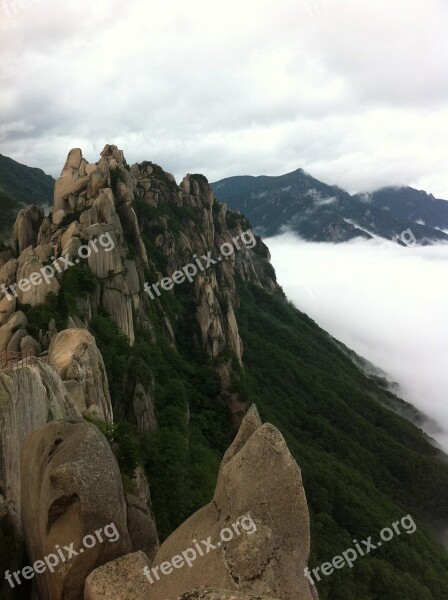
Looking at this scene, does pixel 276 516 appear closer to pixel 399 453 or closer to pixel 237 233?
pixel 399 453

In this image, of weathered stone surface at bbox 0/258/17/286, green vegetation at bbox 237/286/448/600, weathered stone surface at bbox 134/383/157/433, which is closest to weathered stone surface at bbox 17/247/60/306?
weathered stone surface at bbox 0/258/17/286

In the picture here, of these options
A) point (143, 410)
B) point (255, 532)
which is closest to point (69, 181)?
point (143, 410)

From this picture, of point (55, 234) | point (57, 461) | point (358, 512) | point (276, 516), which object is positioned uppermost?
point (55, 234)

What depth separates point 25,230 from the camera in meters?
55.8

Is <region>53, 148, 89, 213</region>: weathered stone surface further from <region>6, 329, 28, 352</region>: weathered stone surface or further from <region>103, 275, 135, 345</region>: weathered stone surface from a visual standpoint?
<region>6, 329, 28, 352</region>: weathered stone surface

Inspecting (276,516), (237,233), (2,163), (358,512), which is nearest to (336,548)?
(358,512)

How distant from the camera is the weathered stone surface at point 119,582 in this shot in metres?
11.4

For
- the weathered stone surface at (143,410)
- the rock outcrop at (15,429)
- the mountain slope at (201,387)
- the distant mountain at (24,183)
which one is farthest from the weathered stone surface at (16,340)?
the distant mountain at (24,183)

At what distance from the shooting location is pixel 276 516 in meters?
11.9

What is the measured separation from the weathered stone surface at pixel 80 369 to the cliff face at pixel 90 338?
0.09m

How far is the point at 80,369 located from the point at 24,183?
15632 cm

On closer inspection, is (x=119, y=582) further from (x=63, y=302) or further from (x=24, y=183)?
(x=24, y=183)

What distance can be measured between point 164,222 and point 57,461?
81.0 meters

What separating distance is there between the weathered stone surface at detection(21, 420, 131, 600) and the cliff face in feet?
0.12
